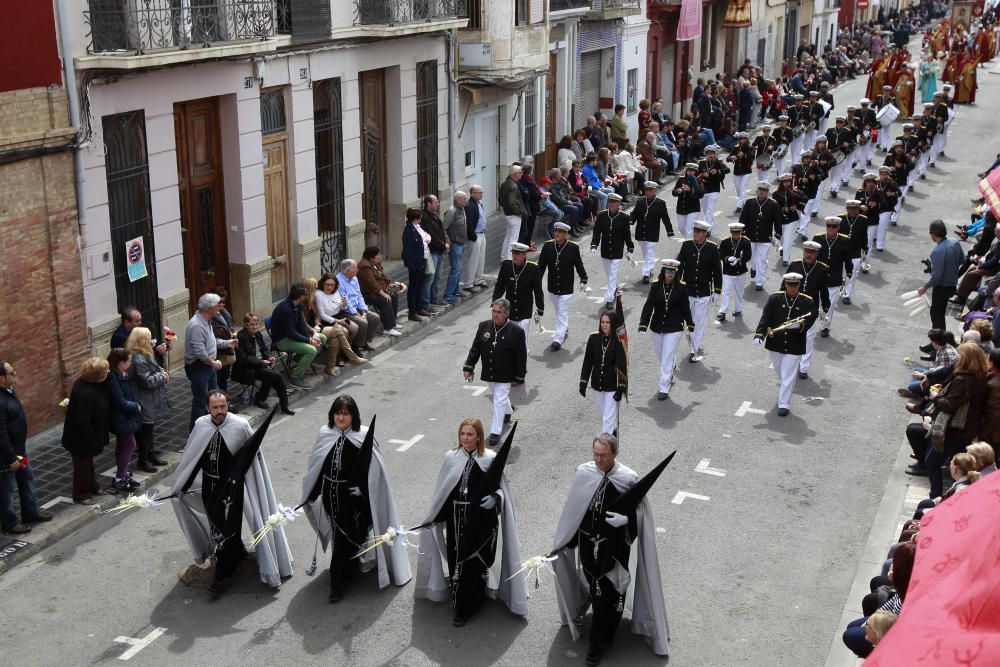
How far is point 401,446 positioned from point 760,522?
13.8 feet

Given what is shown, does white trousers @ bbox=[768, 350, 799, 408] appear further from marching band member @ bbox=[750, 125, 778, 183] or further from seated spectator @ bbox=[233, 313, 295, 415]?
marching band member @ bbox=[750, 125, 778, 183]

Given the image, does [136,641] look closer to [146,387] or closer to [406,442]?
[146,387]

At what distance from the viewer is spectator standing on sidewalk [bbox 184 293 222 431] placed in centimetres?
1422

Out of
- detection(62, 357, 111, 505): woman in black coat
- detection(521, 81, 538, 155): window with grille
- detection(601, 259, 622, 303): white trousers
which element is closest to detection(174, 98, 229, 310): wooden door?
detection(62, 357, 111, 505): woman in black coat

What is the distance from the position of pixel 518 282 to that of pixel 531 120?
12.8 m

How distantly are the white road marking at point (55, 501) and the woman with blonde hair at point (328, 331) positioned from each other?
469 centimetres

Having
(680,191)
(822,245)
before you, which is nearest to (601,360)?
(822,245)

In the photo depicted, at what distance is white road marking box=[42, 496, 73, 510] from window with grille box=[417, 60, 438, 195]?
12059 millimetres

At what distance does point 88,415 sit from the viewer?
12.2 meters

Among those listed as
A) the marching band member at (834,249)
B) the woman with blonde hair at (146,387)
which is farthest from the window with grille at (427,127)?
the woman with blonde hair at (146,387)

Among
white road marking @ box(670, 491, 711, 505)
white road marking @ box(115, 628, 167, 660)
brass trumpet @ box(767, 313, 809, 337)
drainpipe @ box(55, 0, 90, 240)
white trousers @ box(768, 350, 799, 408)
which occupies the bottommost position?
white road marking @ box(670, 491, 711, 505)

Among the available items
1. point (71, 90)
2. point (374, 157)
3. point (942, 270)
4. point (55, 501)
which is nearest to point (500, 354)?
point (55, 501)

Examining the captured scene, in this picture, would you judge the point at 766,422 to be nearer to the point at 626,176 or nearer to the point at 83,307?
the point at 83,307

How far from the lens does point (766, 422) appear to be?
15367 millimetres
